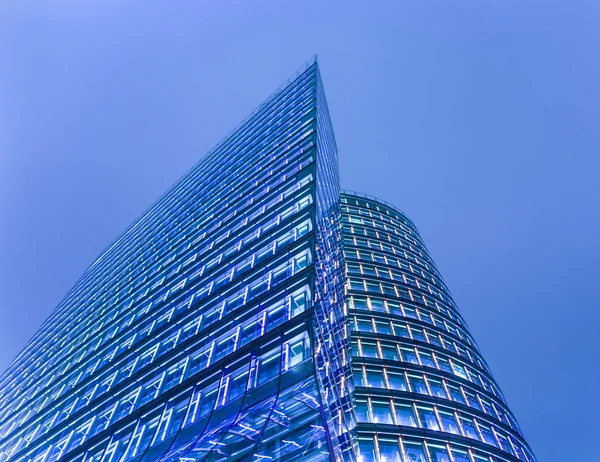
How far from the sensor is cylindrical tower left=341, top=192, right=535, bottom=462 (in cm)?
2239

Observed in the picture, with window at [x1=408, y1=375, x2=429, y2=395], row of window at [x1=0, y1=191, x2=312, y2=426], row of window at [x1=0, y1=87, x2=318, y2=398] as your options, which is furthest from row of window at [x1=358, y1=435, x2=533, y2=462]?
row of window at [x1=0, y1=87, x2=318, y2=398]

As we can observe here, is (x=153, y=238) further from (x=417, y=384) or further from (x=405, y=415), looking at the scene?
(x=405, y=415)

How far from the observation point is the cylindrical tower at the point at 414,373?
22391 millimetres

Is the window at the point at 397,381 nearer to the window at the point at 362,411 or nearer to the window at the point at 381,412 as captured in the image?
the window at the point at 381,412

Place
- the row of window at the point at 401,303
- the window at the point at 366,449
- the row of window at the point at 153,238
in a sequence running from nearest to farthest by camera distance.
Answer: the window at the point at 366,449 → the row of window at the point at 401,303 → the row of window at the point at 153,238

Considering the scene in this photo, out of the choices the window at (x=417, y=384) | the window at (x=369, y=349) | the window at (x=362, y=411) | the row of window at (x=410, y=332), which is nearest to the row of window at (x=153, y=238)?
the row of window at (x=410, y=332)

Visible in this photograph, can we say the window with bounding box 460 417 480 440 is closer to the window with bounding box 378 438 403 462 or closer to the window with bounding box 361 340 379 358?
the window with bounding box 378 438 403 462

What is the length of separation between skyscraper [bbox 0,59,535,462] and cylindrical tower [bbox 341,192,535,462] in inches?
Answer: 4.3

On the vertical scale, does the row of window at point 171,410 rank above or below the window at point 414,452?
above

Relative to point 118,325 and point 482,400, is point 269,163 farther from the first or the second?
point 482,400

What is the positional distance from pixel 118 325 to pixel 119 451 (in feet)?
56.9

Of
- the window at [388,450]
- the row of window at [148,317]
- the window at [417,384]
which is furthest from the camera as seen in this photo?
the row of window at [148,317]

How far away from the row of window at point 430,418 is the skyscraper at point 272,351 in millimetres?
103

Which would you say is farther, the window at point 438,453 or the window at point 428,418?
the window at point 428,418
